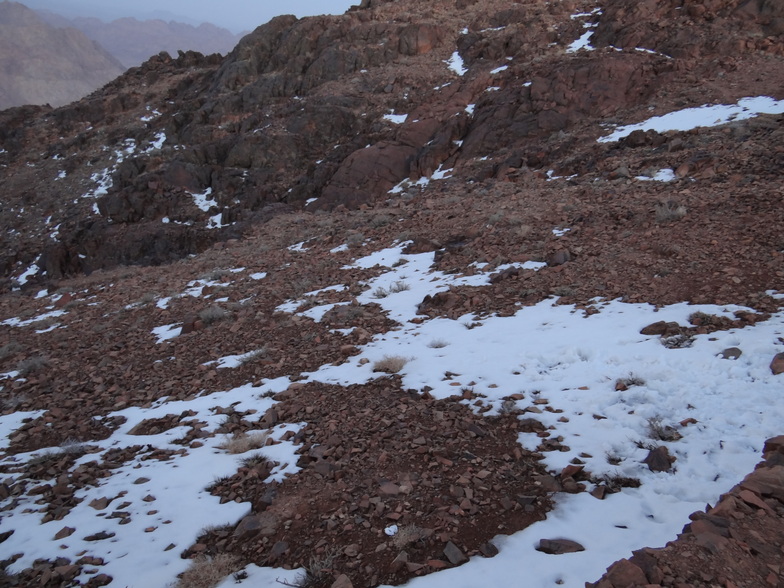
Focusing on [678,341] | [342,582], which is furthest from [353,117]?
[342,582]

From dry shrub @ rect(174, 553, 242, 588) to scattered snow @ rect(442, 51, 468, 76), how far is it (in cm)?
2497

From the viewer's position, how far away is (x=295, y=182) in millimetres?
22375

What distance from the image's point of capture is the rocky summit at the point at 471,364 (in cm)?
335

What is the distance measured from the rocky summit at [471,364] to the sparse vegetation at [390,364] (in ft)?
0.10

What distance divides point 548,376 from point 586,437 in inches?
46.3

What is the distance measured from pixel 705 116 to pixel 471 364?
13.7 meters

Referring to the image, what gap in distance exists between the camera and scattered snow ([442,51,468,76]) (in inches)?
957

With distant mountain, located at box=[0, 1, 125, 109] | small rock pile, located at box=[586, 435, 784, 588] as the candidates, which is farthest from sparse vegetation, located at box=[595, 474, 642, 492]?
distant mountain, located at box=[0, 1, 125, 109]

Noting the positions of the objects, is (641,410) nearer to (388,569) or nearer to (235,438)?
(388,569)

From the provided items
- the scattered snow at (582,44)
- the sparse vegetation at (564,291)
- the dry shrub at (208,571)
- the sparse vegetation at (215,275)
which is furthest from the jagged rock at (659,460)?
the scattered snow at (582,44)

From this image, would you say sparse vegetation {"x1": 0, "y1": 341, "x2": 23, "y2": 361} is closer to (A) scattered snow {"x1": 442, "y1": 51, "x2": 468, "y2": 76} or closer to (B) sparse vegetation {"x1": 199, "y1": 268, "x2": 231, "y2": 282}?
(B) sparse vegetation {"x1": 199, "y1": 268, "x2": 231, "y2": 282}

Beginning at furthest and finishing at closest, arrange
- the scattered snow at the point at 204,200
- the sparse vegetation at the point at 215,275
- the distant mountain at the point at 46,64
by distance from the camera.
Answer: the distant mountain at the point at 46,64 < the scattered snow at the point at 204,200 < the sparse vegetation at the point at 215,275

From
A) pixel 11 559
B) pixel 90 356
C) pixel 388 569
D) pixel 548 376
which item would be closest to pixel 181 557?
pixel 11 559

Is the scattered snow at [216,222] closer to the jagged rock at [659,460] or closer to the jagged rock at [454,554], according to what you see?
the jagged rock at [454,554]
